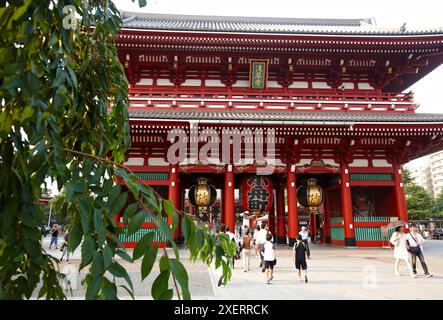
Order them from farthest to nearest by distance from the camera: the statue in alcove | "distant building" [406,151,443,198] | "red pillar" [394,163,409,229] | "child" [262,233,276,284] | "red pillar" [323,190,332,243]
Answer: "distant building" [406,151,443,198], "red pillar" [323,190,332,243], the statue in alcove, "red pillar" [394,163,409,229], "child" [262,233,276,284]

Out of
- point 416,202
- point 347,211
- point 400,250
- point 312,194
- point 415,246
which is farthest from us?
point 416,202

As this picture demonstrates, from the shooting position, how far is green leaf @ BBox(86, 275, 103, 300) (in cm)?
97

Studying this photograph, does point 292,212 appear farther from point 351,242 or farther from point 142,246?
point 142,246

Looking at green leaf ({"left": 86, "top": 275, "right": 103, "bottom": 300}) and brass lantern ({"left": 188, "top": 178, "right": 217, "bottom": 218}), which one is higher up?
brass lantern ({"left": 188, "top": 178, "right": 217, "bottom": 218})

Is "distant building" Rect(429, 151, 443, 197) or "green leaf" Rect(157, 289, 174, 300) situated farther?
"distant building" Rect(429, 151, 443, 197)

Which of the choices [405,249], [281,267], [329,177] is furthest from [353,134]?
[281,267]

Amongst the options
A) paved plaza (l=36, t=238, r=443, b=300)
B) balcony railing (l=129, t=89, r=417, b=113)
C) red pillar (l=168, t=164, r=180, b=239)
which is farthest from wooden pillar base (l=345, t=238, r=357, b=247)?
red pillar (l=168, t=164, r=180, b=239)

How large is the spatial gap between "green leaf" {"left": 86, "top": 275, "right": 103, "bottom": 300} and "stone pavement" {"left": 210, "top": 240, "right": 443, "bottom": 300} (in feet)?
16.9

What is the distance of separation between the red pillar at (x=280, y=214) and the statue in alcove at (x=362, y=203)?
12.4 feet

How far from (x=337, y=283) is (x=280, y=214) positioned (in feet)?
33.5

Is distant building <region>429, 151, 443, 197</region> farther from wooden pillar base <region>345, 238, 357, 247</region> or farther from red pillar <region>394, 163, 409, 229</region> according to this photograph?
wooden pillar base <region>345, 238, 357, 247</region>

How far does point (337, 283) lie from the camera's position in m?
6.88

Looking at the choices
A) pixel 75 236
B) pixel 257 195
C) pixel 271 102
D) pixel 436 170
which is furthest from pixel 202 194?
pixel 436 170

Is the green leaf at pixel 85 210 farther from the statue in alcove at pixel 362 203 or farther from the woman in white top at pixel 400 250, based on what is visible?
the statue in alcove at pixel 362 203
